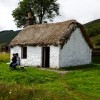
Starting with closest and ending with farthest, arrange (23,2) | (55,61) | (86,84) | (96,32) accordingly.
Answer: (86,84) < (55,61) < (23,2) < (96,32)

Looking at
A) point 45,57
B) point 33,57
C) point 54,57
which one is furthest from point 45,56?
point 54,57

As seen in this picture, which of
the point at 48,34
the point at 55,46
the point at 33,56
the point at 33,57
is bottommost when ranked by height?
the point at 33,57

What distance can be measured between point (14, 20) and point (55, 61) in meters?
34.6

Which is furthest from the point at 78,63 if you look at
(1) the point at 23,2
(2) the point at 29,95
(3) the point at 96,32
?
(3) the point at 96,32

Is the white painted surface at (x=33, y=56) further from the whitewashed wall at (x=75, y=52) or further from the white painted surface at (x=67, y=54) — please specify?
the whitewashed wall at (x=75, y=52)

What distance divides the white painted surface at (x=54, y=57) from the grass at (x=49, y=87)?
630cm

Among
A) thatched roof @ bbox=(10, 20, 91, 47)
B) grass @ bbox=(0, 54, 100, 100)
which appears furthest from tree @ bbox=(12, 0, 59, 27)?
grass @ bbox=(0, 54, 100, 100)

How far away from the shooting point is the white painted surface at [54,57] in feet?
116

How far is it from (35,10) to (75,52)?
99.7ft

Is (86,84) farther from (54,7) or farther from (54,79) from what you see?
(54,7)

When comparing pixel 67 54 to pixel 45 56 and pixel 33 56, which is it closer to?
pixel 45 56

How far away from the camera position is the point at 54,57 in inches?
1404

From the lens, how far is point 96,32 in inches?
3418

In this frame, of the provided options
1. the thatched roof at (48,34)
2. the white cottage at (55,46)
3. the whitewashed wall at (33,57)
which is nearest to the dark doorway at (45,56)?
the white cottage at (55,46)
